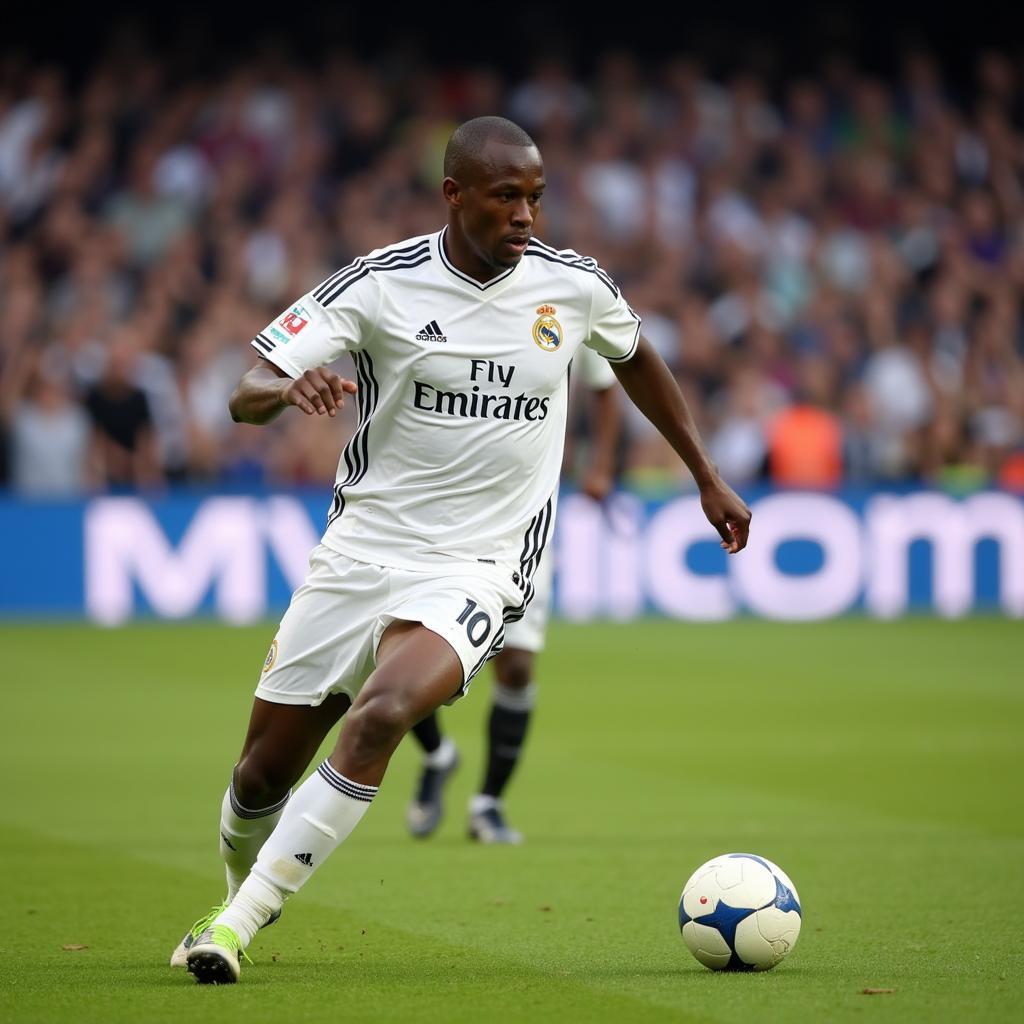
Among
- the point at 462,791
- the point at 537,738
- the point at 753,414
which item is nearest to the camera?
the point at 462,791

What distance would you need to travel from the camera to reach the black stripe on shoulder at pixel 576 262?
233 inches

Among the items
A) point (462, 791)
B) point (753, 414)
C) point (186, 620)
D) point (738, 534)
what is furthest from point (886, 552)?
point (738, 534)

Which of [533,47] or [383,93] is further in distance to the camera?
[533,47]

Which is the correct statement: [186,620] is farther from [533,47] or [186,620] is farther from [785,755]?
[533,47]

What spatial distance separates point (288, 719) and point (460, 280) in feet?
4.56

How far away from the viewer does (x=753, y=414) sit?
18.7 metres

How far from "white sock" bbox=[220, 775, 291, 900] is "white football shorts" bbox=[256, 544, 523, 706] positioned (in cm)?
39

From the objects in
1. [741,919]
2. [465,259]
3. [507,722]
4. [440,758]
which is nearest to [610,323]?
[465,259]

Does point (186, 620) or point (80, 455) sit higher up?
point (80, 455)

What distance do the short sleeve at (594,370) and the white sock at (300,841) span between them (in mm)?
3475

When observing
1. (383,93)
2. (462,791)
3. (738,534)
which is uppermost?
(383,93)

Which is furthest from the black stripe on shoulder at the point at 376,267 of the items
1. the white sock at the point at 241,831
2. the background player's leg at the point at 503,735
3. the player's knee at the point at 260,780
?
the background player's leg at the point at 503,735

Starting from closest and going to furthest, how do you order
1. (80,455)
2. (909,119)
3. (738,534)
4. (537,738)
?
(738,534), (537,738), (80,455), (909,119)

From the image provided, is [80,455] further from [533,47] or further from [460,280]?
[460,280]
